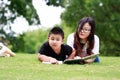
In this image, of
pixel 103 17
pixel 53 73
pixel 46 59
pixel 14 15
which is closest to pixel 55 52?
pixel 46 59

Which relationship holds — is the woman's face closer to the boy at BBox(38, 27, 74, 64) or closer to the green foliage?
the boy at BBox(38, 27, 74, 64)

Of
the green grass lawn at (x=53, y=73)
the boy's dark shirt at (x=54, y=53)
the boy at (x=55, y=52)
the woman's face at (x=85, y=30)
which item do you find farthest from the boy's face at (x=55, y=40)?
the green grass lawn at (x=53, y=73)

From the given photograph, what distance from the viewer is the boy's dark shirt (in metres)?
8.70

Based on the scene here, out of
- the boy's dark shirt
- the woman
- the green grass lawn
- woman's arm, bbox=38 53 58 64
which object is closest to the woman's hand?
woman's arm, bbox=38 53 58 64

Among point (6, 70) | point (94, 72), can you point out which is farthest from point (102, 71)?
point (6, 70)

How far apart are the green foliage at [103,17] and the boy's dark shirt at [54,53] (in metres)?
22.4

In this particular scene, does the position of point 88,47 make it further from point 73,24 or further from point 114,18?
point 73,24

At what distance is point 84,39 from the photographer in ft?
29.7

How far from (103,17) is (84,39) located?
23.9 m

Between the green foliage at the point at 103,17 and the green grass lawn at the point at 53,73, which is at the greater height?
the green foliage at the point at 103,17

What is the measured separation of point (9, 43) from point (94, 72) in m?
22.7

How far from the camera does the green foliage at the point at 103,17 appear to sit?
31.6 m

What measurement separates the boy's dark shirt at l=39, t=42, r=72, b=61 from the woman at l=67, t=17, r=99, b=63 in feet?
1.14

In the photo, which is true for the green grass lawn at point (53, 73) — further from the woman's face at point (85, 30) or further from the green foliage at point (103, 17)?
the green foliage at point (103, 17)
